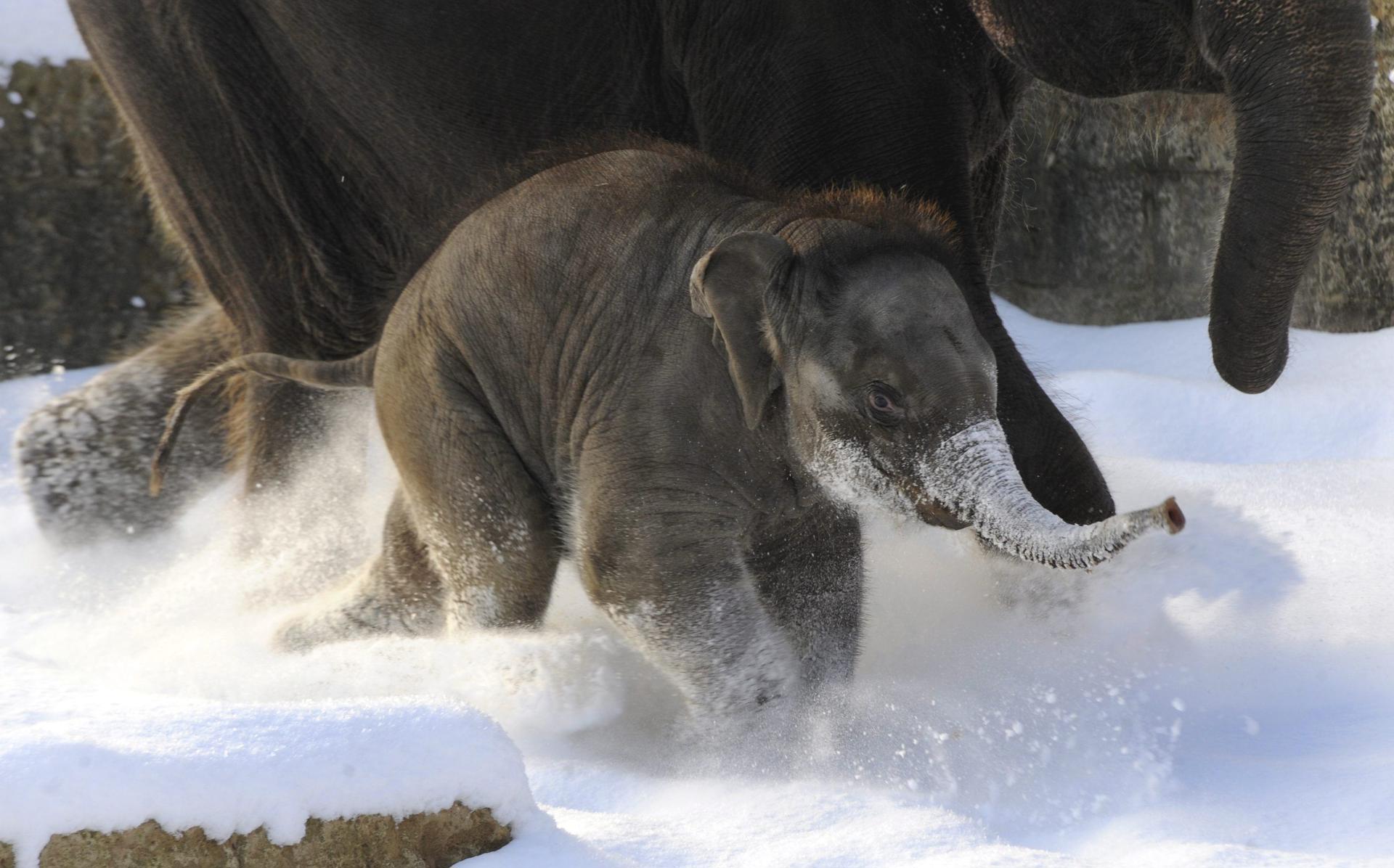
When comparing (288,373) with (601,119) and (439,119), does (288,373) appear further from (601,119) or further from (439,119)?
(601,119)

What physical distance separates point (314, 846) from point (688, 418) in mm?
1167

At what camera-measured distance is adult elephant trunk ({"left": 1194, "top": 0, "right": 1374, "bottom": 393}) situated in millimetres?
2742

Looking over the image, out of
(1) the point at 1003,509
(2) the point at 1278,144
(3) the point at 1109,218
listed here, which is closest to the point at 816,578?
(1) the point at 1003,509

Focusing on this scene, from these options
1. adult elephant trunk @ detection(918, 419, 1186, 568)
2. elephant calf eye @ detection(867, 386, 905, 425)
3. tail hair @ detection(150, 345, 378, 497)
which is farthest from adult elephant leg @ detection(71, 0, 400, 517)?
adult elephant trunk @ detection(918, 419, 1186, 568)

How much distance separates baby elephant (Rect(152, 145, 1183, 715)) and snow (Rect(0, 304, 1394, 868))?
180mm

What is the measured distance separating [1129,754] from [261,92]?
259 cm

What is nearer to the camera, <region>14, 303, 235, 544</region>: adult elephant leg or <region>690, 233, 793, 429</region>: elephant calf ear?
<region>690, 233, 793, 429</region>: elephant calf ear

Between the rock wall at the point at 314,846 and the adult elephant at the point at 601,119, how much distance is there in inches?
58.8

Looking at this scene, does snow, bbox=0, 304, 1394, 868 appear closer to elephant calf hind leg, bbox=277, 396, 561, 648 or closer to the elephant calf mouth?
elephant calf hind leg, bbox=277, 396, 561, 648

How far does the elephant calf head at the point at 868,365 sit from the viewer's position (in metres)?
2.79

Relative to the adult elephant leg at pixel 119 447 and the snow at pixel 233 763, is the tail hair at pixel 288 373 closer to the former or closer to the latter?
the adult elephant leg at pixel 119 447

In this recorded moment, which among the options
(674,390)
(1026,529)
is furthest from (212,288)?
(1026,529)

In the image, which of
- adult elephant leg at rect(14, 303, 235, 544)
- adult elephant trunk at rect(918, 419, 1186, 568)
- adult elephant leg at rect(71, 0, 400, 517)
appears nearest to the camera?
adult elephant trunk at rect(918, 419, 1186, 568)

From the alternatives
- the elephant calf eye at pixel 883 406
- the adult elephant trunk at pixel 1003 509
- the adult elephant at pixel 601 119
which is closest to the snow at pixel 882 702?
the adult elephant at pixel 601 119
